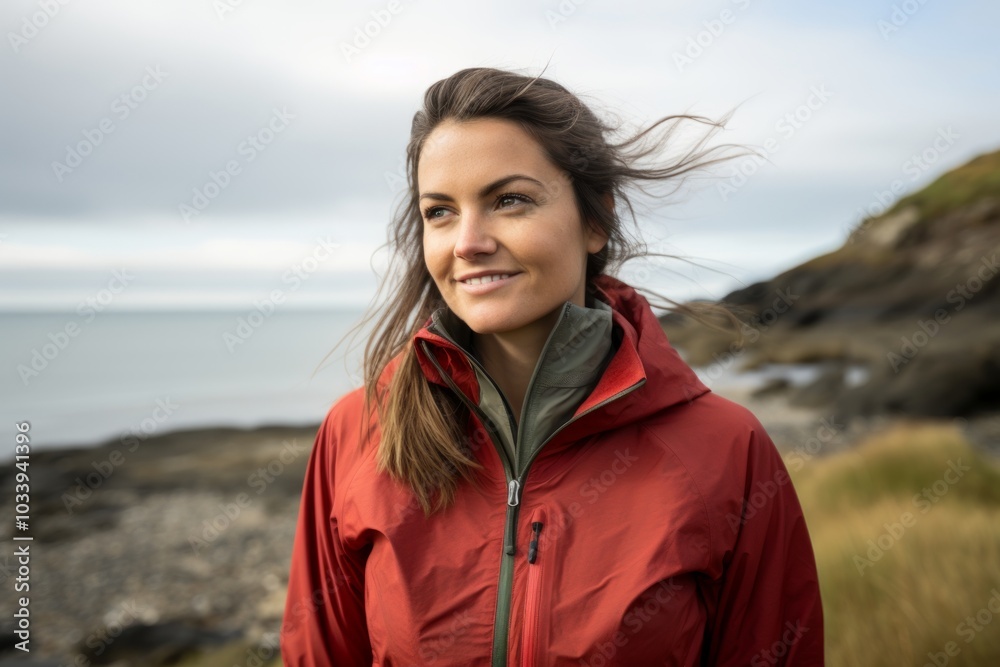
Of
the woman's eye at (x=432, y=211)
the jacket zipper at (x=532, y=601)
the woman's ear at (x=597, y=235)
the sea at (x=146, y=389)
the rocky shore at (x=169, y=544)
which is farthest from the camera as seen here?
the sea at (x=146, y=389)

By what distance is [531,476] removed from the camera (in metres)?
2.04

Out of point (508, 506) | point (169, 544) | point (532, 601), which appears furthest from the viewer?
point (169, 544)

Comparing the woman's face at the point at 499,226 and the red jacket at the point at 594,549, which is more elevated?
the woman's face at the point at 499,226

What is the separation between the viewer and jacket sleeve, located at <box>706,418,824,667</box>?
2018 millimetres

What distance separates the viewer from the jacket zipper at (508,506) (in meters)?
1.88

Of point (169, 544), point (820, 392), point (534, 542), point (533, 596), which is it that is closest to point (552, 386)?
point (534, 542)

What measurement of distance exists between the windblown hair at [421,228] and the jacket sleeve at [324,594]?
27 cm

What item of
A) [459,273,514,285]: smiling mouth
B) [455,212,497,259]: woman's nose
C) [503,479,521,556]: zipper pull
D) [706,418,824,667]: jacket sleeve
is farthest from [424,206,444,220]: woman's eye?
[706,418,824,667]: jacket sleeve

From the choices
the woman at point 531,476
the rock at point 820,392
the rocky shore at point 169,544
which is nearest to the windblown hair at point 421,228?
the woman at point 531,476

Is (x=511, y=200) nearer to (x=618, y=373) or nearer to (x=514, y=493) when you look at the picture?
(x=618, y=373)

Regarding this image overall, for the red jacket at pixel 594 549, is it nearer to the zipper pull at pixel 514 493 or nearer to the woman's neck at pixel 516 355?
the zipper pull at pixel 514 493

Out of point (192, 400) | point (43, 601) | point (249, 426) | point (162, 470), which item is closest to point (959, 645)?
point (43, 601)

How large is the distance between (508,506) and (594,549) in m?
0.24

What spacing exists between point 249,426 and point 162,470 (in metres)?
3.48
